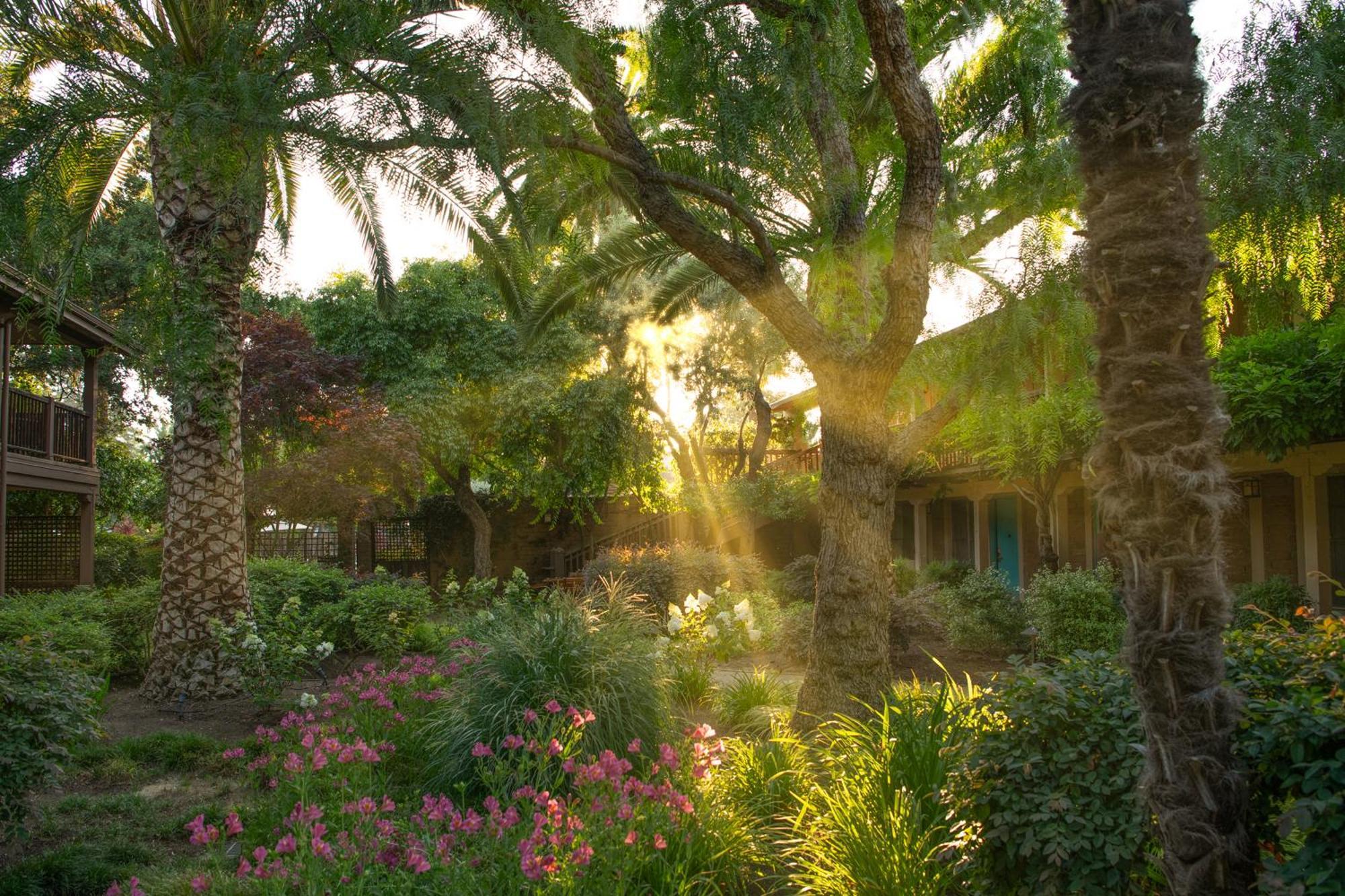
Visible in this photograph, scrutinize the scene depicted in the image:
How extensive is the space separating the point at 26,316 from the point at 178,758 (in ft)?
15.5

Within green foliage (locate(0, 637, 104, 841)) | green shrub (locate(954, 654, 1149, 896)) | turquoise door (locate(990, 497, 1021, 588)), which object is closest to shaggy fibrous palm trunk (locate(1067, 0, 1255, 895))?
green shrub (locate(954, 654, 1149, 896))

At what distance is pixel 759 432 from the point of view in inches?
952

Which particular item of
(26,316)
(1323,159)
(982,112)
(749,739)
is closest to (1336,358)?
(982,112)

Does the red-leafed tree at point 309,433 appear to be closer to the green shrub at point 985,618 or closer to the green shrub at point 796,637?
the green shrub at point 796,637

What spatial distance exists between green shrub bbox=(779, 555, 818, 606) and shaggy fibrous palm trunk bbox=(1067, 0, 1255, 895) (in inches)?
552

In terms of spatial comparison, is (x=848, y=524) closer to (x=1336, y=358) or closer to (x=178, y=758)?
(x=178, y=758)

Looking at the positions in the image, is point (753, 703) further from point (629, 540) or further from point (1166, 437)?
point (629, 540)

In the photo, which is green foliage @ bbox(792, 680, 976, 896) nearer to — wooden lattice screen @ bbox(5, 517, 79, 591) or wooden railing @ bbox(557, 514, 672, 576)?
wooden lattice screen @ bbox(5, 517, 79, 591)

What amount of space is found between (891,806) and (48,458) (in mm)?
16636

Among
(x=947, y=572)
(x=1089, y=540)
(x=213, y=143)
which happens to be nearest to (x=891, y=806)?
(x=213, y=143)

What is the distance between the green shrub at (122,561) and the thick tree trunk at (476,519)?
6.71 m

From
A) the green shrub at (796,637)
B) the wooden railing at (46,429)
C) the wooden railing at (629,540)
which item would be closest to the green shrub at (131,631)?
the wooden railing at (46,429)

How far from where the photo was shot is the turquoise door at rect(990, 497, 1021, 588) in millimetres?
20922

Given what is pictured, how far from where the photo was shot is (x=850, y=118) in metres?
8.91
